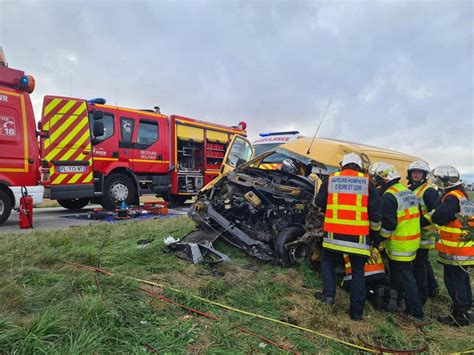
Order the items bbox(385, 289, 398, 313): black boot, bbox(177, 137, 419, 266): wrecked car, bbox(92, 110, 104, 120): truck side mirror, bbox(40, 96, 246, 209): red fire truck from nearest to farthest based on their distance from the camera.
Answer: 1. bbox(385, 289, 398, 313): black boot
2. bbox(177, 137, 419, 266): wrecked car
3. bbox(40, 96, 246, 209): red fire truck
4. bbox(92, 110, 104, 120): truck side mirror

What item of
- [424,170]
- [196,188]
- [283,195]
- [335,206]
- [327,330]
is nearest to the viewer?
[327,330]

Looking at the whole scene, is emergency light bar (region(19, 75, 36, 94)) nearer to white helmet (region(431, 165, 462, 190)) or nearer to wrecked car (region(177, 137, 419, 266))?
wrecked car (region(177, 137, 419, 266))

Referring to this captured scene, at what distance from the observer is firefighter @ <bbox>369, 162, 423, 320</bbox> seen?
315 cm

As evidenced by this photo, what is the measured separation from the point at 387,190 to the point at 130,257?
2851 mm

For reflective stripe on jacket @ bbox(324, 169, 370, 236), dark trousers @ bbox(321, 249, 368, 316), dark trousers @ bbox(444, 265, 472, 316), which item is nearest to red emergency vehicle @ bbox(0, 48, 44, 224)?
dark trousers @ bbox(321, 249, 368, 316)

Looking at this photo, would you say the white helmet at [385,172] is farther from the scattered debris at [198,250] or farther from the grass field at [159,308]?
the scattered debris at [198,250]

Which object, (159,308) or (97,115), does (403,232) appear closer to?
(159,308)

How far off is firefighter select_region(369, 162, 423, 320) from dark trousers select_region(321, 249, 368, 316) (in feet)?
1.26

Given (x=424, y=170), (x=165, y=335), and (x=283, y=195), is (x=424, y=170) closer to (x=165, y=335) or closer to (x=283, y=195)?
(x=283, y=195)

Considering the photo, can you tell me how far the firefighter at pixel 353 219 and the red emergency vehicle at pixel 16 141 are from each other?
17.9ft

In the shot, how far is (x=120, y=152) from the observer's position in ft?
26.6

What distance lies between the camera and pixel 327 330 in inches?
106

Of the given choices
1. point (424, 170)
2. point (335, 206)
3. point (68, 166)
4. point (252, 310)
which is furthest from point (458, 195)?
point (68, 166)

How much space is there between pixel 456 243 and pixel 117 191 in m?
6.90
